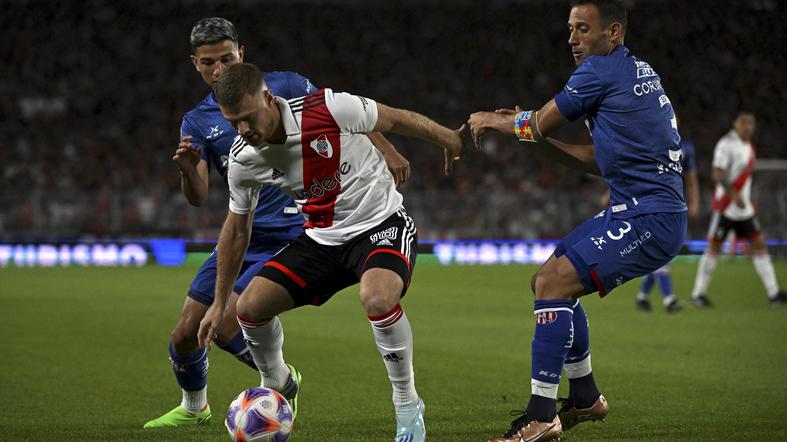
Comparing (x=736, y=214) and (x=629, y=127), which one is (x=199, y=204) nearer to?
(x=629, y=127)

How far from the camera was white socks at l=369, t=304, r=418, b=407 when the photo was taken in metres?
5.19

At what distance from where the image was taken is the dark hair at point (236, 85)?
4980 mm

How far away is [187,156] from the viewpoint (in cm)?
577

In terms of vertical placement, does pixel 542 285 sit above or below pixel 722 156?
above

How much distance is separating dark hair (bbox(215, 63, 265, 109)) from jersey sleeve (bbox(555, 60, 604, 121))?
1529 millimetres

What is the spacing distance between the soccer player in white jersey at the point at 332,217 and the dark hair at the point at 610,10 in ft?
3.29

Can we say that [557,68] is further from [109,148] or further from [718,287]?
[718,287]

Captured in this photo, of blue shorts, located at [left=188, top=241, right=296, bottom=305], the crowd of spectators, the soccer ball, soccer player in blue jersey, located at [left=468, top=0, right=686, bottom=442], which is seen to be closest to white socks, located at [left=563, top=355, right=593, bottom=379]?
soccer player in blue jersey, located at [left=468, top=0, right=686, bottom=442]

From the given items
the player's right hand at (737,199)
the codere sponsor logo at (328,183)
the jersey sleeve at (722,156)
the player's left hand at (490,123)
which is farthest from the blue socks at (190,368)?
the jersey sleeve at (722,156)

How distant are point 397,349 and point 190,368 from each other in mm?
1671

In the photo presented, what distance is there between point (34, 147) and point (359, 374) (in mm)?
22907

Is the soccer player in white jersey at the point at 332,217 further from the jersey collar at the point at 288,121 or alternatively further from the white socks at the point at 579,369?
the white socks at the point at 579,369

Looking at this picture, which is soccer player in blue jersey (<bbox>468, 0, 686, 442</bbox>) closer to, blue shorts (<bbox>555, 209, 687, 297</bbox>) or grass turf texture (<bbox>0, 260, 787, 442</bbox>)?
blue shorts (<bbox>555, 209, 687, 297</bbox>)

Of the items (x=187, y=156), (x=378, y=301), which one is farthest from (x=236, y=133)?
(x=378, y=301)
